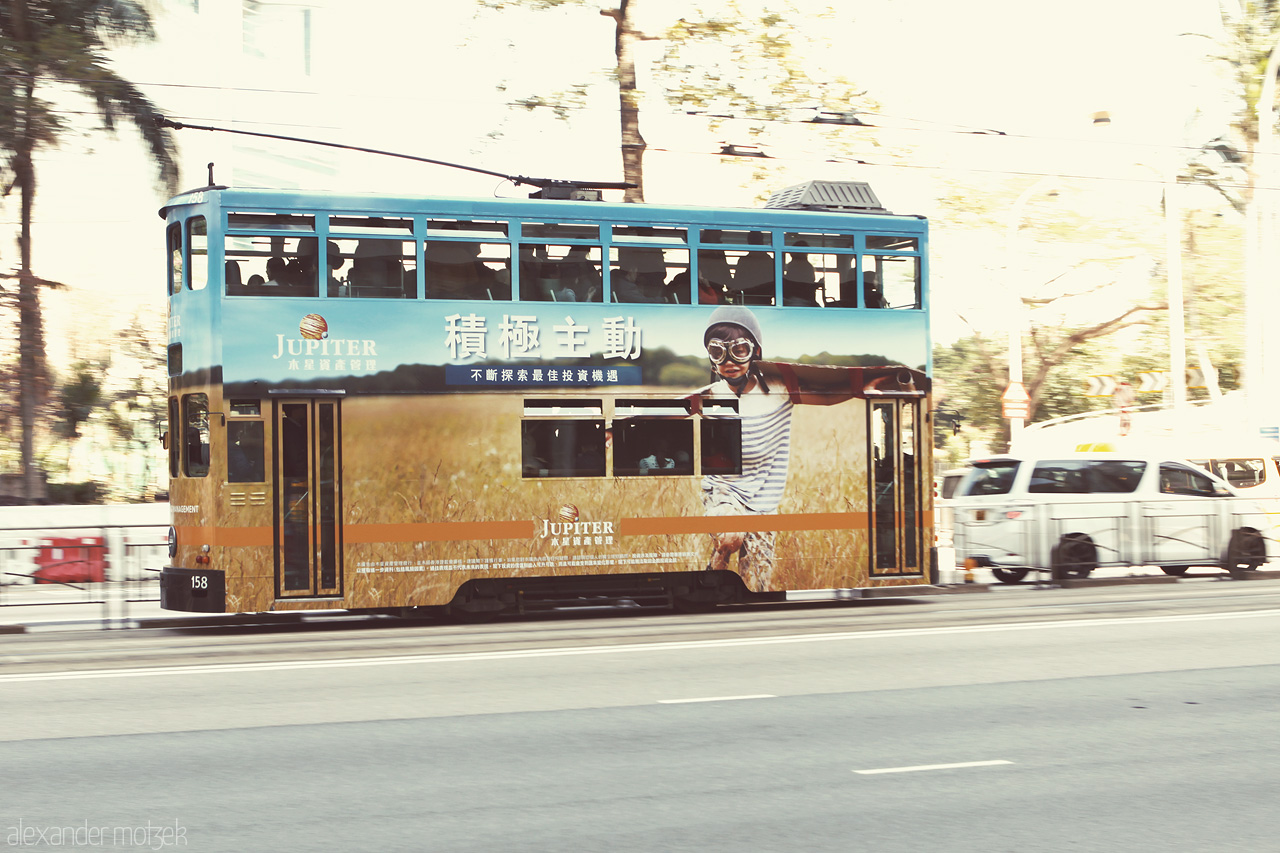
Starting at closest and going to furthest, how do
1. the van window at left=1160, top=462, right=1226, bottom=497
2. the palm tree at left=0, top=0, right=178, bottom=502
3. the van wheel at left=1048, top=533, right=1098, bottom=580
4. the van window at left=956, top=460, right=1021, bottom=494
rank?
the van wheel at left=1048, top=533, right=1098, bottom=580
the van window at left=956, top=460, right=1021, bottom=494
the van window at left=1160, top=462, right=1226, bottom=497
the palm tree at left=0, top=0, right=178, bottom=502

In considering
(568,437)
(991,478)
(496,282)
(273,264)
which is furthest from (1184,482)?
(273,264)

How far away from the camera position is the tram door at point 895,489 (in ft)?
50.8

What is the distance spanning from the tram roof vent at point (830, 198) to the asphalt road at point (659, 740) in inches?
204

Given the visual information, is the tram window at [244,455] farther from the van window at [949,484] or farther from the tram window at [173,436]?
the van window at [949,484]

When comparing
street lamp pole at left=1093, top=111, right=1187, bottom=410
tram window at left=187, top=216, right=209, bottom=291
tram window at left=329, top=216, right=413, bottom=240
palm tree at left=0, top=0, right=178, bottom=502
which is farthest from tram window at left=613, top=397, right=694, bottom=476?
street lamp pole at left=1093, top=111, right=1187, bottom=410

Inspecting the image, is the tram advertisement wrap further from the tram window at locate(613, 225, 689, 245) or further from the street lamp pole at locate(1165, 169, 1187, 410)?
the street lamp pole at locate(1165, 169, 1187, 410)

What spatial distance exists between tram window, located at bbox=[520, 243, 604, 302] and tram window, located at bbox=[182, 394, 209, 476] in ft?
11.0

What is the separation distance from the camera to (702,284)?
48.9 feet

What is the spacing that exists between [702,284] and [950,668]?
5.88 meters

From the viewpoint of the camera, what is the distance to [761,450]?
15102 mm

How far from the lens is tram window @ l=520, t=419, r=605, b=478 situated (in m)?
14.2

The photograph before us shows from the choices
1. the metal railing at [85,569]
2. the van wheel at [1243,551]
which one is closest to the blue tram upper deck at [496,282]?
the metal railing at [85,569]

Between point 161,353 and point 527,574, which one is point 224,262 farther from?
point 161,353

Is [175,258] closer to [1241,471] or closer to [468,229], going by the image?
[468,229]
